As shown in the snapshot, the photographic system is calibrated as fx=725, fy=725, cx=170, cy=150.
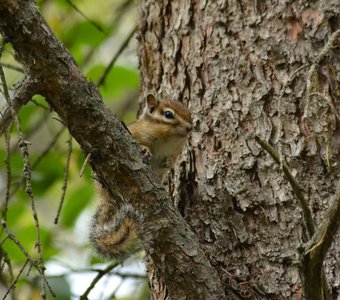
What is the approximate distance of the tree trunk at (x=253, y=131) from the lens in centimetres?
256

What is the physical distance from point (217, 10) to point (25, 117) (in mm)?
1108

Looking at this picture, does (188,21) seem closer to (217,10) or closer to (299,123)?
(217,10)

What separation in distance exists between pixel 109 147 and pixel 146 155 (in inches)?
26.9

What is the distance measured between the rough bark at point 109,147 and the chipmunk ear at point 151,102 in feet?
3.31

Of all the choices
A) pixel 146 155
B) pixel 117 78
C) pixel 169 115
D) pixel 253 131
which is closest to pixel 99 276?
pixel 146 155

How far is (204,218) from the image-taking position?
2703 millimetres

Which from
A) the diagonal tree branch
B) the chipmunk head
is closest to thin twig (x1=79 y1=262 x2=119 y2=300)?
the chipmunk head

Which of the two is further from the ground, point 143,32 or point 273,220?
point 143,32

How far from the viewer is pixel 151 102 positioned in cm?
326

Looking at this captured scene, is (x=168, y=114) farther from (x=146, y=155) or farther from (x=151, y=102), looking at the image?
(x=146, y=155)

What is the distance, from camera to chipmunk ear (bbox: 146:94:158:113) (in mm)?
→ 3232

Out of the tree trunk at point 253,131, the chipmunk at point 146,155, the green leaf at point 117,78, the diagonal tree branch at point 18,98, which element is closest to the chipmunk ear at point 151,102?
the chipmunk at point 146,155

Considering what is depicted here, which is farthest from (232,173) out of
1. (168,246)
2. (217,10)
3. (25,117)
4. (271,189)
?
(25,117)

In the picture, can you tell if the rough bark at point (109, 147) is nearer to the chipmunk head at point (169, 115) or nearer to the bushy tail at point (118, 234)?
the bushy tail at point (118, 234)
